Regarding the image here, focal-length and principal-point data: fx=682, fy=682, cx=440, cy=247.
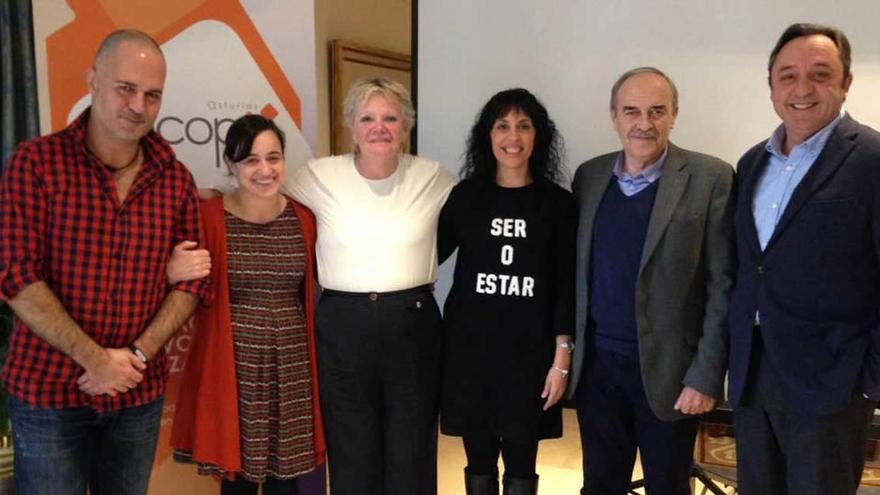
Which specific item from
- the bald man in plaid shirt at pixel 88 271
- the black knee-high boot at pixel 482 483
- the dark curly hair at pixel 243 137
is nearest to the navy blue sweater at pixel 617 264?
the black knee-high boot at pixel 482 483

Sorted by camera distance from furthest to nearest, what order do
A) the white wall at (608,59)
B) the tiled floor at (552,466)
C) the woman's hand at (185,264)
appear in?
1. the tiled floor at (552,466)
2. the white wall at (608,59)
3. the woman's hand at (185,264)

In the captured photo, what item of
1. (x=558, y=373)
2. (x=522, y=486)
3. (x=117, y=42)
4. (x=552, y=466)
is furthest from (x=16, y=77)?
(x=552, y=466)

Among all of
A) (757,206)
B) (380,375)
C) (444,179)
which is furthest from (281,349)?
(757,206)

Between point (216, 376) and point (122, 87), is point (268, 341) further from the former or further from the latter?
point (122, 87)

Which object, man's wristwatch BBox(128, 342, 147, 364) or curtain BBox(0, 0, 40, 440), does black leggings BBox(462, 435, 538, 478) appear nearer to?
man's wristwatch BBox(128, 342, 147, 364)

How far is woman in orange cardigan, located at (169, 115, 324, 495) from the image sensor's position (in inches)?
75.0

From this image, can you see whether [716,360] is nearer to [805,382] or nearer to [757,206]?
[805,382]

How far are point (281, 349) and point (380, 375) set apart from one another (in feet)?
0.96

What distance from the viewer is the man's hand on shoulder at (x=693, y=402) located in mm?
1772

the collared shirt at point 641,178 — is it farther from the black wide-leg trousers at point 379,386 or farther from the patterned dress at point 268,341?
the patterned dress at point 268,341

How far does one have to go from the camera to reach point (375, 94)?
1979 millimetres

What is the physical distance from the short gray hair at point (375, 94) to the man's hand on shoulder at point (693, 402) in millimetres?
1081

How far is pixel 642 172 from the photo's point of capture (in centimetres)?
183

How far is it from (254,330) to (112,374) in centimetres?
41
